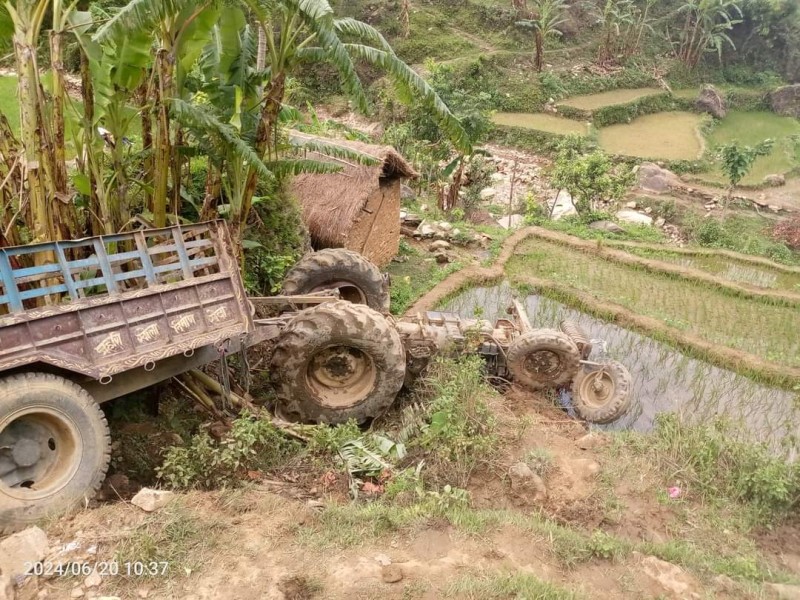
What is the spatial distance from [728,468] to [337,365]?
12.8 ft

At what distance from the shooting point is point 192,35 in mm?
5508

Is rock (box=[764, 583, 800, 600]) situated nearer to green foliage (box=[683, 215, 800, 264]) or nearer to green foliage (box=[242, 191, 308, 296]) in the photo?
green foliage (box=[242, 191, 308, 296])

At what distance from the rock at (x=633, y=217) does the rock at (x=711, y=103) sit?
1357 cm

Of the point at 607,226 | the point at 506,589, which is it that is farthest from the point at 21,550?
the point at 607,226

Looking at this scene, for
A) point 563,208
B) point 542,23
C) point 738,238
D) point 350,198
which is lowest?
point 738,238

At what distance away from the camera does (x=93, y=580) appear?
11.6ft

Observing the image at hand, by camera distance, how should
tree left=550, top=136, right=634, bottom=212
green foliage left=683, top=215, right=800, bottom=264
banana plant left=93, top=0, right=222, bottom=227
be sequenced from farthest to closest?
tree left=550, top=136, right=634, bottom=212 → green foliage left=683, top=215, right=800, bottom=264 → banana plant left=93, top=0, right=222, bottom=227

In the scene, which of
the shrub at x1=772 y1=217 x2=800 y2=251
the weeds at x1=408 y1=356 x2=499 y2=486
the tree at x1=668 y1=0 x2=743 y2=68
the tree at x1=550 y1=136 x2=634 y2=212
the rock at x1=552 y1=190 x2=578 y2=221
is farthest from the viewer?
the tree at x1=668 y1=0 x2=743 y2=68

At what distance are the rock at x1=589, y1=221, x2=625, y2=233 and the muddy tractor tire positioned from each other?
9.27 m

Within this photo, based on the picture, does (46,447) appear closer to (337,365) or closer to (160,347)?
(160,347)

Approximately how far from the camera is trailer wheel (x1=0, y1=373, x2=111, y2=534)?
12.8 ft

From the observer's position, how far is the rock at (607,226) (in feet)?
50.5

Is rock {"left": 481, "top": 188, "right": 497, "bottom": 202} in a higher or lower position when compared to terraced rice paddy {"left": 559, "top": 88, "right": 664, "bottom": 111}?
lower

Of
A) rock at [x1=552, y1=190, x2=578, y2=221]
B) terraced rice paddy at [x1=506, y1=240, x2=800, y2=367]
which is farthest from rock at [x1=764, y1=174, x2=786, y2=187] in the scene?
terraced rice paddy at [x1=506, y1=240, x2=800, y2=367]
